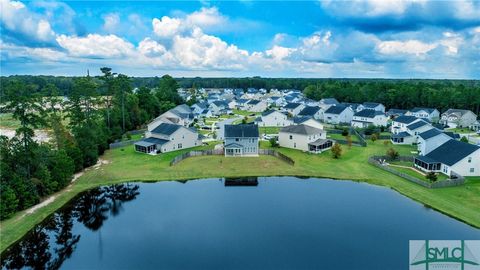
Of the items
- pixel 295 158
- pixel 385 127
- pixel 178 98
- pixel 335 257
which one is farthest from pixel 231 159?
pixel 178 98

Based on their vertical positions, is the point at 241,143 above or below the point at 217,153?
above

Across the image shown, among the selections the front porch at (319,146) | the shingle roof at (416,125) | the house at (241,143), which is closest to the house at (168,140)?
the house at (241,143)

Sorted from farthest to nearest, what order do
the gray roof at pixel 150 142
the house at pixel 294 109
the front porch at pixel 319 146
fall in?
1. the house at pixel 294 109
2. the gray roof at pixel 150 142
3. the front porch at pixel 319 146

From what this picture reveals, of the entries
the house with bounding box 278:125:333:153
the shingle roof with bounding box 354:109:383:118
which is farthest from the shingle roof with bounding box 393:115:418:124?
the house with bounding box 278:125:333:153

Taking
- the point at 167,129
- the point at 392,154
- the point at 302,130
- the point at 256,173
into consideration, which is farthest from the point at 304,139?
the point at 167,129

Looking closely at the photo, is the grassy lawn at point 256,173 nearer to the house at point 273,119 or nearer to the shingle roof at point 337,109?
the house at point 273,119

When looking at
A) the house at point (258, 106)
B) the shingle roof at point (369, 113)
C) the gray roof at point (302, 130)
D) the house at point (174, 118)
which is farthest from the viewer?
the house at point (258, 106)

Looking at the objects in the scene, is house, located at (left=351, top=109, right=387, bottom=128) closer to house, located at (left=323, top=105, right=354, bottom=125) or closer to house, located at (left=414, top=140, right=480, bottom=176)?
house, located at (left=323, top=105, right=354, bottom=125)

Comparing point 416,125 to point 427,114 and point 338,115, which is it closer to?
point 338,115
